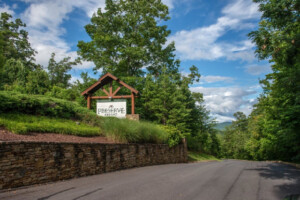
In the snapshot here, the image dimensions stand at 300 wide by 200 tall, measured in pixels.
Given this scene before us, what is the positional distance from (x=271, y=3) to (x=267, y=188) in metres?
7.20

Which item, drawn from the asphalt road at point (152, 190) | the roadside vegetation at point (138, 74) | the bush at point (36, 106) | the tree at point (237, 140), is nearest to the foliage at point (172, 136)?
the roadside vegetation at point (138, 74)

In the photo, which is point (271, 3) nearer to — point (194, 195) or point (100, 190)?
point (194, 195)

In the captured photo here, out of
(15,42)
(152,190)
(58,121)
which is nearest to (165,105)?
(58,121)

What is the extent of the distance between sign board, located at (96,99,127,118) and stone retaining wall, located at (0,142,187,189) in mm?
5231

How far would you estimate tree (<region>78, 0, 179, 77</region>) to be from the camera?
28281 millimetres

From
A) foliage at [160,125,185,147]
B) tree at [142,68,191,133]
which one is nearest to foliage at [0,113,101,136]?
foliage at [160,125,185,147]

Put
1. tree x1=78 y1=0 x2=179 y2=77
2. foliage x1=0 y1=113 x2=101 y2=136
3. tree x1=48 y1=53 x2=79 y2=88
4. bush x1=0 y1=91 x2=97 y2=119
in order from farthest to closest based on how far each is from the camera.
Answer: tree x1=48 y1=53 x2=79 y2=88 < tree x1=78 y1=0 x2=179 y2=77 < bush x1=0 y1=91 x2=97 y2=119 < foliage x1=0 y1=113 x2=101 y2=136

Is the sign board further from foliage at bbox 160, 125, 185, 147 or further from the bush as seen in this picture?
foliage at bbox 160, 125, 185, 147

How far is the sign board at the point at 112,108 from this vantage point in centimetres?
1636

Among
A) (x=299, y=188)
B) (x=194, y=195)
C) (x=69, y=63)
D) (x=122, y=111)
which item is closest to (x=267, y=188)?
(x=299, y=188)

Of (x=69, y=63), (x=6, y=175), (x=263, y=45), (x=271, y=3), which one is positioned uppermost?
(x=69, y=63)

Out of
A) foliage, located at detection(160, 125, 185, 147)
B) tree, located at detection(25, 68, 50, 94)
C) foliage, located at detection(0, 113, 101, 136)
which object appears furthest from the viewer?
tree, located at detection(25, 68, 50, 94)

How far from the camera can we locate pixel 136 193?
5789 millimetres

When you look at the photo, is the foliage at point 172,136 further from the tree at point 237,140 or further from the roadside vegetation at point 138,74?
the tree at point 237,140
